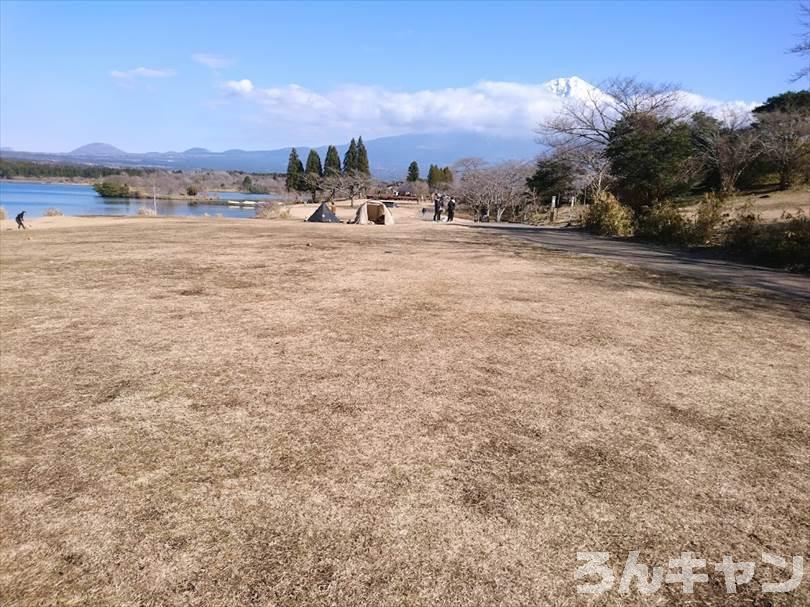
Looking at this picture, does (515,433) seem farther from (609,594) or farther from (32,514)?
(32,514)

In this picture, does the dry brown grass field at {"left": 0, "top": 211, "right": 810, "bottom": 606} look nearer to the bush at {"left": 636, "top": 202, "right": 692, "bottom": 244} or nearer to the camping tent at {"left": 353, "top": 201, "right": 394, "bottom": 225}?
the bush at {"left": 636, "top": 202, "right": 692, "bottom": 244}

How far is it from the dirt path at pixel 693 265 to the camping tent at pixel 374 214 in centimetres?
866

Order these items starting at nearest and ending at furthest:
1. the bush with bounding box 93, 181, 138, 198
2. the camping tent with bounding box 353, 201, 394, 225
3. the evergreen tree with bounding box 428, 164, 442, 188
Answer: the camping tent with bounding box 353, 201, 394, 225 → the bush with bounding box 93, 181, 138, 198 → the evergreen tree with bounding box 428, 164, 442, 188

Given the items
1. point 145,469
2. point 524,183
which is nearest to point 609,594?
point 145,469

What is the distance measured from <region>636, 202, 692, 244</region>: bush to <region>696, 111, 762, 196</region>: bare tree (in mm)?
14619

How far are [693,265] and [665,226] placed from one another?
4719mm

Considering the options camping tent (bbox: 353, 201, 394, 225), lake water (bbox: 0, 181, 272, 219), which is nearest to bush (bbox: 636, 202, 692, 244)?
camping tent (bbox: 353, 201, 394, 225)

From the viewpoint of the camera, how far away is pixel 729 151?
2555cm

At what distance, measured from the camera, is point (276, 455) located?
2262mm

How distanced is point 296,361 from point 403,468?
5.07 ft

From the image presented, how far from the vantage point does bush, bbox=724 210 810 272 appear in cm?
853

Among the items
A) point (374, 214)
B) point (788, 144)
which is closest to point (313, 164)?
point (374, 214)

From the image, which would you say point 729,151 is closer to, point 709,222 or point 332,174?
point 709,222

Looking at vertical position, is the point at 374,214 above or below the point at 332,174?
below
